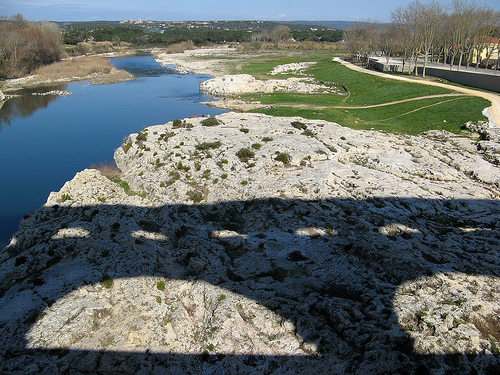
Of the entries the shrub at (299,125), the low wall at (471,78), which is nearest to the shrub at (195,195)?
the shrub at (299,125)

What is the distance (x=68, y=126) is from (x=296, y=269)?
51533 millimetres

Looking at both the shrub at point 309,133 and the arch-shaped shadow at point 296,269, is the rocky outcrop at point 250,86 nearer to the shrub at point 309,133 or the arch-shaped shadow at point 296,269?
the shrub at point 309,133

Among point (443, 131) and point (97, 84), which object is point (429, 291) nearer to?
point (443, 131)

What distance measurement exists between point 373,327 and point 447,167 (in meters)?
21.0

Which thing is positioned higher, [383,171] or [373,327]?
[383,171]

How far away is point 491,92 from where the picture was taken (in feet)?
161

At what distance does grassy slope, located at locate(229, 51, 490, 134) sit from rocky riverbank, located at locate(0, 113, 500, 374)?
1228cm

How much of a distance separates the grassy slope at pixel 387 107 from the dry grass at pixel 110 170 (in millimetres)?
27382

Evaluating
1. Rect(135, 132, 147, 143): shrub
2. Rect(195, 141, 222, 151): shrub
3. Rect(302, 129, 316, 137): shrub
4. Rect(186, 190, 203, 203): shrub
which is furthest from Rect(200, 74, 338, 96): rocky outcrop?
Rect(186, 190, 203, 203): shrub

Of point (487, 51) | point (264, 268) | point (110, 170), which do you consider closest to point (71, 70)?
point (110, 170)

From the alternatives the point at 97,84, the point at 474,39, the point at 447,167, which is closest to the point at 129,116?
the point at 97,84

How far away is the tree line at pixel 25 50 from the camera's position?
94500 mm

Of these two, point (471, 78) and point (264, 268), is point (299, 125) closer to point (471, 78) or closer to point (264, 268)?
point (264, 268)

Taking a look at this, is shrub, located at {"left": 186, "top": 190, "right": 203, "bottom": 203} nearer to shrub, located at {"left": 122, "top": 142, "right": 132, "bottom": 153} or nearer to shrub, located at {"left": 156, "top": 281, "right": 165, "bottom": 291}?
shrub, located at {"left": 156, "top": 281, "right": 165, "bottom": 291}
